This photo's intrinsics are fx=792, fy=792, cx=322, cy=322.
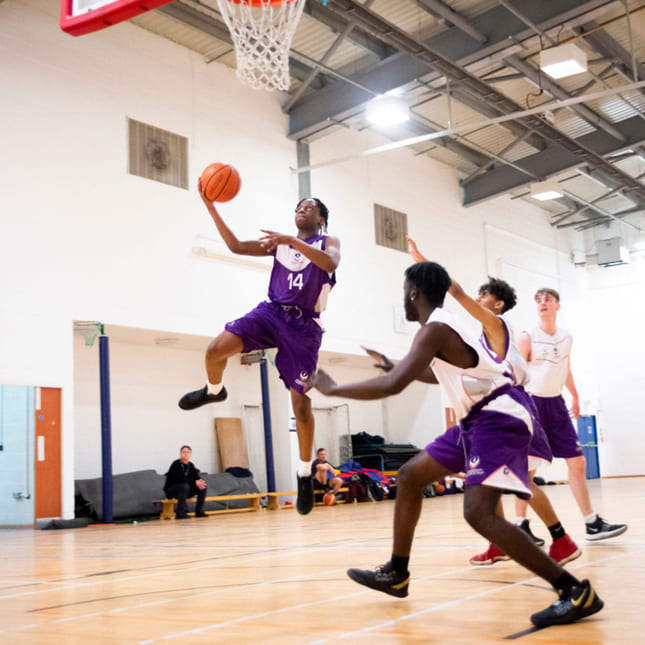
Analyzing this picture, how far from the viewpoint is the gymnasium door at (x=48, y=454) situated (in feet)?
35.3

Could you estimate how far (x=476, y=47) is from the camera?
12.8 metres

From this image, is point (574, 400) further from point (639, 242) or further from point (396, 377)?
point (639, 242)

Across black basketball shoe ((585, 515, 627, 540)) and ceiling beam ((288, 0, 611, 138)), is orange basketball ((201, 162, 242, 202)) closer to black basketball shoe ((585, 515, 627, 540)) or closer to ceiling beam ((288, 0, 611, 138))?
black basketball shoe ((585, 515, 627, 540))

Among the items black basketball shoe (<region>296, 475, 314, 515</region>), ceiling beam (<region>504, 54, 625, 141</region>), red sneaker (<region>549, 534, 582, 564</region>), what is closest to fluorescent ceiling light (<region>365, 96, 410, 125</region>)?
ceiling beam (<region>504, 54, 625, 141</region>)

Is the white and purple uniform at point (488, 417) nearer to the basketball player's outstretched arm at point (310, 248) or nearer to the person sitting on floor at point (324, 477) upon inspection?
the basketball player's outstretched arm at point (310, 248)

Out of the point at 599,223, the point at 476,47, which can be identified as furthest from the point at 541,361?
the point at 599,223

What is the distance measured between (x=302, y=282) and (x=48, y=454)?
7.40 m

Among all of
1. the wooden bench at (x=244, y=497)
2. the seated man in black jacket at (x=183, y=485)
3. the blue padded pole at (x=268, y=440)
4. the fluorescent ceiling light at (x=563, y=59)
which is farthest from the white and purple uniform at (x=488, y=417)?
the blue padded pole at (x=268, y=440)

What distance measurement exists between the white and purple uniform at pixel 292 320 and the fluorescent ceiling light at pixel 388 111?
8.93m

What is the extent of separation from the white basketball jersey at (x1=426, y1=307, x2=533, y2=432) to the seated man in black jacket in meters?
9.54

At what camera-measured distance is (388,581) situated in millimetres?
2982

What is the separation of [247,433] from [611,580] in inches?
481

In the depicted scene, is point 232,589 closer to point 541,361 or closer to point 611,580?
point 611,580

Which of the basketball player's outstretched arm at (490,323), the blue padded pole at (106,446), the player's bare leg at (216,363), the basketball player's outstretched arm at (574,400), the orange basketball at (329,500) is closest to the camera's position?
the basketball player's outstretched arm at (490,323)
